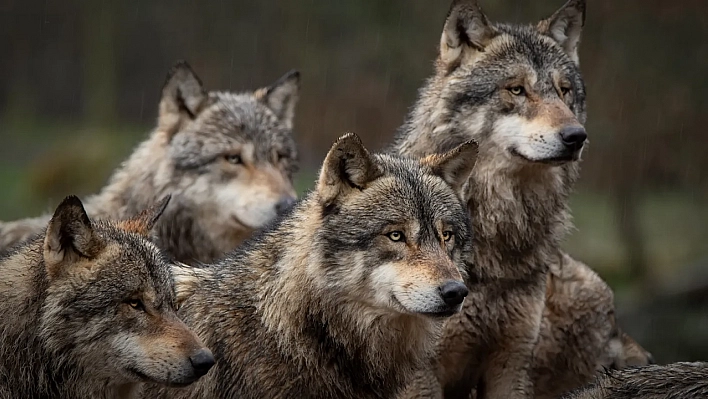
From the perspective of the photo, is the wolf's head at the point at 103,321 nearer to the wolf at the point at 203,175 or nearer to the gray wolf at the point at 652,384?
the gray wolf at the point at 652,384

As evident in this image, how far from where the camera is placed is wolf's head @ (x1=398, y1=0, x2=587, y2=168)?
6.57m

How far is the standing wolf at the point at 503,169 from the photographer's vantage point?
21.7 ft

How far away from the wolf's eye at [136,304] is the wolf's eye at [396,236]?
4.17 ft

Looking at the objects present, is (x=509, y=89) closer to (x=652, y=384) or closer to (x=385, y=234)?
(x=385, y=234)

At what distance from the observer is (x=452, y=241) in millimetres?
5496

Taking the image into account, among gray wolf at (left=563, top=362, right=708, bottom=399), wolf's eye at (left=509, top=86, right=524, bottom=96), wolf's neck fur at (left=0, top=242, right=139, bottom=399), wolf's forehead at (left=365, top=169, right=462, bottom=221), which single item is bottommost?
gray wolf at (left=563, top=362, right=708, bottom=399)

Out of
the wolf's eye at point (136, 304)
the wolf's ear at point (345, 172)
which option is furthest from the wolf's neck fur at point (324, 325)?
the wolf's eye at point (136, 304)

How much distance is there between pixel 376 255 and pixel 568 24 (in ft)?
9.72

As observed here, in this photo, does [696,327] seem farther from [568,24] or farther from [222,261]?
[222,261]

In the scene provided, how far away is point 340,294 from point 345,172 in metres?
0.63

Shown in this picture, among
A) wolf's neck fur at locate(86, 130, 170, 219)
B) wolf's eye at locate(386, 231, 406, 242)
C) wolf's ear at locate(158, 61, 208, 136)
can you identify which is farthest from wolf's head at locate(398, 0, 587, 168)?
wolf's neck fur at locate(86, 130, 170, 219)

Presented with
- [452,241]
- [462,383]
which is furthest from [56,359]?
[462,383]

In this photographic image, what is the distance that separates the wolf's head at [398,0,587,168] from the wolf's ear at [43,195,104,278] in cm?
285

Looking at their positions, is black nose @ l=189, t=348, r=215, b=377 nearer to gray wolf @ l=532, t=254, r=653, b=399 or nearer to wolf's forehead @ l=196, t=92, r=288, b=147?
gray wolf @ l=532, t=254, r=653, b=399
